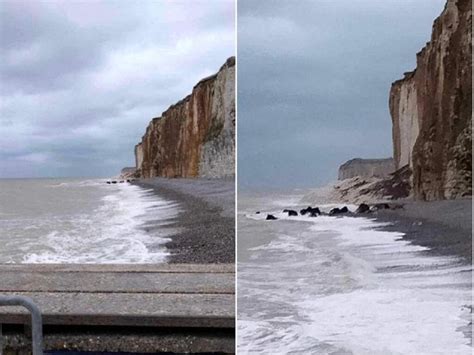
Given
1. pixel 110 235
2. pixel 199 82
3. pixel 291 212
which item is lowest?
pixel 110 235

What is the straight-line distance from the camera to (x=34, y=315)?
2029 millimetres

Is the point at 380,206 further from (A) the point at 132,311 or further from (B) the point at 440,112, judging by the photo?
(A) the point at 132,311

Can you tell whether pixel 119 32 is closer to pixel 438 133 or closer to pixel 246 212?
pixel 246 212

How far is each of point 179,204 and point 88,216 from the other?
1.21ft

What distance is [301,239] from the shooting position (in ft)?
6.79

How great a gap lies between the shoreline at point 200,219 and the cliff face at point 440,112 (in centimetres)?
76

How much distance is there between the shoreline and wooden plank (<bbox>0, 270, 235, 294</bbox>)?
8 cm

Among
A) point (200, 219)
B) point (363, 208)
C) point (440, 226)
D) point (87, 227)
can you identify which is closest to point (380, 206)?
point (363, 208)

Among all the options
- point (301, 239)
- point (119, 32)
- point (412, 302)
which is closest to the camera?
point (412, 302)

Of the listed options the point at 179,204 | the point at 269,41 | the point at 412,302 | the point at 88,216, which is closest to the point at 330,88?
the point at 269,41

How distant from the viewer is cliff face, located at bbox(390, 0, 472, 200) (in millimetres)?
1940

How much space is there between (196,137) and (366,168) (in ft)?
2.62

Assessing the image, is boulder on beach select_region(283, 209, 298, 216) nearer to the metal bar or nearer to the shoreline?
the shoreline


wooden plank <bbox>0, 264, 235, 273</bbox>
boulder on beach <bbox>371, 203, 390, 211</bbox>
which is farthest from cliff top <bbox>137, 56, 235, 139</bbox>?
boulder on beach <bbox>371, 203, 390, 211</bbox>
